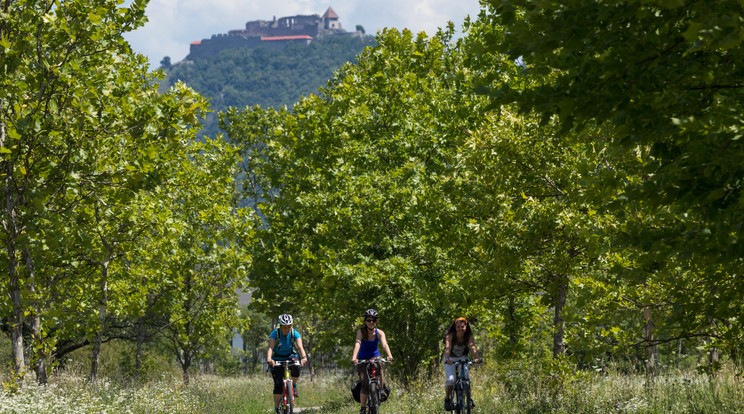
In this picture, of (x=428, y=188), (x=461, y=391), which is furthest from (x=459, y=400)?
(x=428, y=188)

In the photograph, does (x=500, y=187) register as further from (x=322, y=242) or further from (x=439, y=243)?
(x=322, y=242)

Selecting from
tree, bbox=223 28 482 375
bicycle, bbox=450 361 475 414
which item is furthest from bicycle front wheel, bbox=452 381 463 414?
tree, bbox=223 28 482 375

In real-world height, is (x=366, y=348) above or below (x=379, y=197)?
below

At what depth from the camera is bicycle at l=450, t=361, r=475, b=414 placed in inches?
486

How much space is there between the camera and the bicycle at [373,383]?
12.6 meters

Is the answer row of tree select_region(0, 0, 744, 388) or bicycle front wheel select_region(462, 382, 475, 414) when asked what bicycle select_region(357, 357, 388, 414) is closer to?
bicycle front wheel select_region(462, 382, 475, 414)

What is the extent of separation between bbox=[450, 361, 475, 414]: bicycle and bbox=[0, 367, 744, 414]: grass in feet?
4.89

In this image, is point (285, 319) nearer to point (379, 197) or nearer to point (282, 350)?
point (282, 350)

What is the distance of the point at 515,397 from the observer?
14734 millimetres

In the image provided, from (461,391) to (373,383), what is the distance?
52.8 inches

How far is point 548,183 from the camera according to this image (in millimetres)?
15031

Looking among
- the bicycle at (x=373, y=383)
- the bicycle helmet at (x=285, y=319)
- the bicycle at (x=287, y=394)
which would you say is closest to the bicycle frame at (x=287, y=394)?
the bicycle at (x=287, y=394)

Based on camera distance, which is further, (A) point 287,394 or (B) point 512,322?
(B) point 512,322

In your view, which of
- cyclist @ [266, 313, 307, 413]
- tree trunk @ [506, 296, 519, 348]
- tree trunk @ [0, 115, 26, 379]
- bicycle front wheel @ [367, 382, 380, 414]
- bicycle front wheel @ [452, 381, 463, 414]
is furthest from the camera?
tree trunk @ [506, 296, 519, 348]
